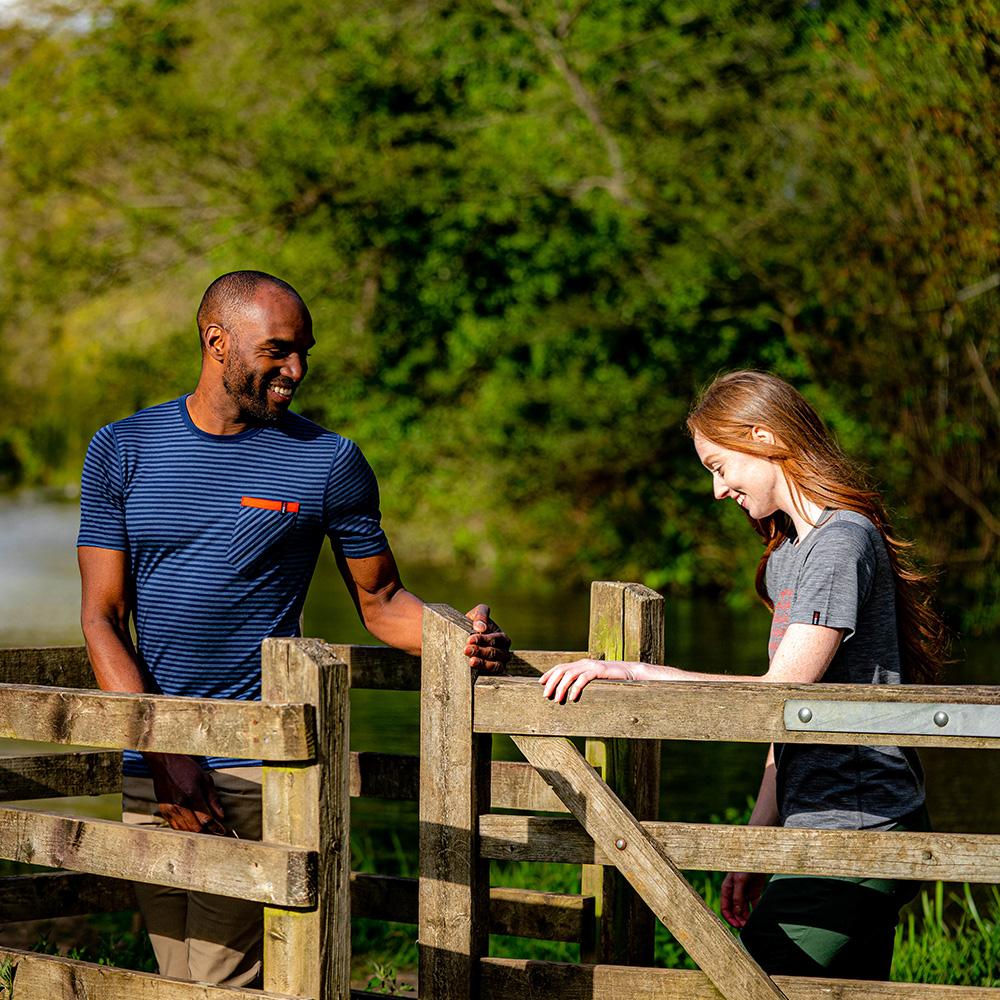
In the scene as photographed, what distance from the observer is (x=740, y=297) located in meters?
18.8

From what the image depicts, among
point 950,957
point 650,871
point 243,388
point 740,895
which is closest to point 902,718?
point 650,871

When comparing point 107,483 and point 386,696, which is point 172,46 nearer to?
point 386,696

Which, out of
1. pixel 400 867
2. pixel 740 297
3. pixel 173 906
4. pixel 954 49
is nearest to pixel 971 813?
pixel 400 867

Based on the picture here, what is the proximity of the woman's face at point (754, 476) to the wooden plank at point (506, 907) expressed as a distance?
146 cm

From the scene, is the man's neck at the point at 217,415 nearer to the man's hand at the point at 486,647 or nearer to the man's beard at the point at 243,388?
the man's beard at the point at 243,388

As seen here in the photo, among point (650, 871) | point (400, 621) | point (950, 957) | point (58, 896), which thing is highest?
point (400, 621)

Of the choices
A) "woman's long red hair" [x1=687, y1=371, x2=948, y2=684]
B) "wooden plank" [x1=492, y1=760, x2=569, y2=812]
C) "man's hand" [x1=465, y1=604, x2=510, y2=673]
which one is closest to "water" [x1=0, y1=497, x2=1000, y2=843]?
"wooden plank" [x1=492, y1=760, x2=569, y2=812]

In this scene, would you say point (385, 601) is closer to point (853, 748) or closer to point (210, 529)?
point (210, 529)

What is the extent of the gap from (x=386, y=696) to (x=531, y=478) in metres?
7.22

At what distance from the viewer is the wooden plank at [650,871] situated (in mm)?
3428

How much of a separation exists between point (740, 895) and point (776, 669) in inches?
37.2

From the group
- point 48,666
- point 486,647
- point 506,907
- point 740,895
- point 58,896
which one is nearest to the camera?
point 486,647

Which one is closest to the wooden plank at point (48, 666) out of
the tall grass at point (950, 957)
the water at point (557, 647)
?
the water at point (557, 647)

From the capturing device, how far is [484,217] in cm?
1953
